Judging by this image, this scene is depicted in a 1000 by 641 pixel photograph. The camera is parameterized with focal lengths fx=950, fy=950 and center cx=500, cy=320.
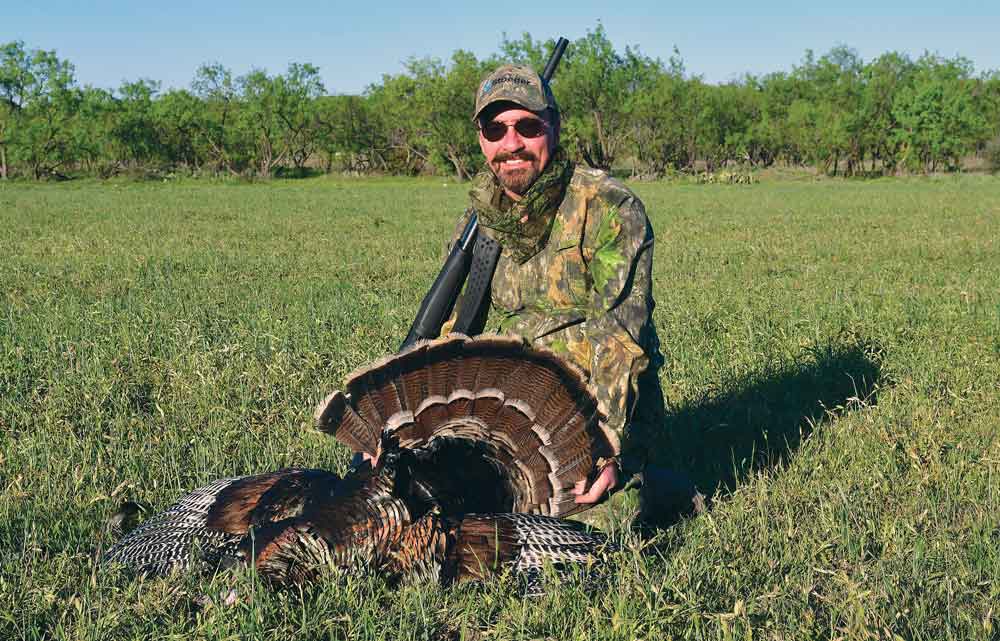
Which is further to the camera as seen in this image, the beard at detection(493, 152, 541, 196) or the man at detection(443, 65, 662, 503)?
the beard at detection(493, 152, 541, 196)

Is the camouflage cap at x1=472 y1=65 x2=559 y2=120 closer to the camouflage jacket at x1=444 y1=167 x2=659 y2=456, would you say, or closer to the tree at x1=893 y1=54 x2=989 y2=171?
the camouflage jacket at x1=444 y1=167 x2=659 y2=456

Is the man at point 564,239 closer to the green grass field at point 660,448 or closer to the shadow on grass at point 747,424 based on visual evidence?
the shadow on grass at point 747,424

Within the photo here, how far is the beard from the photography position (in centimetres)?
404

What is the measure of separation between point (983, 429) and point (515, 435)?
11.6ft

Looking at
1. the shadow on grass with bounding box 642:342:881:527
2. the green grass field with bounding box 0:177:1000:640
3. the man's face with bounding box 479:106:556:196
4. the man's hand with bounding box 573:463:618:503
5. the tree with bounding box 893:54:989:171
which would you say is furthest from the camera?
the tree with bounding box 893:54:989:171

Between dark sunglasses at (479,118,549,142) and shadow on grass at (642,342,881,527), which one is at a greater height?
dark sunglasses at (479,118,549,142)

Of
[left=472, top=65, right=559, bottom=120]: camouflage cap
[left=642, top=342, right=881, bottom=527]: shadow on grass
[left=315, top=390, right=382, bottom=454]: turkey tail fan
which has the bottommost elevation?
[left=642, top=342, right=881, bottom=527]: shadow on grass

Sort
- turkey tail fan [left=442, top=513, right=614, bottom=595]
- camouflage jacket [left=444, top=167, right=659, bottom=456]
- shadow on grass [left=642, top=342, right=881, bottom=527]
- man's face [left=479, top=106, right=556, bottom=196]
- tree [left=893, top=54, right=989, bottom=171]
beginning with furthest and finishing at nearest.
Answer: tree [left=893, top=54, right=989, bottom=171], shadow on grass [left=642, top=342, right=881, bottom=527], man's face [left=479, top=106, right=556, bottom=196], camouflage jacket [left=444, top=167, right=659, bottom=456], turkey tail fan [left=442, top=513, right=614, bottom=595]

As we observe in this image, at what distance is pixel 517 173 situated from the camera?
4.06 metres

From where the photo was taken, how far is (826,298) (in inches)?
435

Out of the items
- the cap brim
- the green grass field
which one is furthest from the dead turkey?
the cap brim

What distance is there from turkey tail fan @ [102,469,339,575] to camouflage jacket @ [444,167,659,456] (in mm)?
1074

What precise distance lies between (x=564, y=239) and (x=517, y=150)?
18.2 inches

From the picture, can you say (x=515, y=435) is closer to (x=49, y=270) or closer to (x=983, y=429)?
(x=983, y=429)
